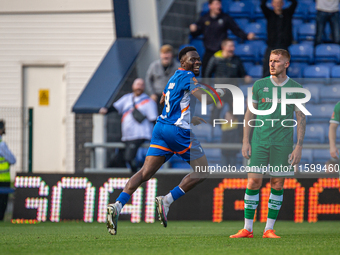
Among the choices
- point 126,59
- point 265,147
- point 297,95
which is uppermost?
point 126,59

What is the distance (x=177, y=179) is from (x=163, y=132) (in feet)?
12.1

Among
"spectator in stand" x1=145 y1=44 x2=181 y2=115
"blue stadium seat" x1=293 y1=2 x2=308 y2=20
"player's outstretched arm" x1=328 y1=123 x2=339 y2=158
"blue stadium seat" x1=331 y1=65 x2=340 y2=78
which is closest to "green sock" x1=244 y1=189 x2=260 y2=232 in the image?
"player's outstretched arm" x1=328 y1=123 x2=339 y2=158

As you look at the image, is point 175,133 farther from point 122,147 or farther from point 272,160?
point 122,147

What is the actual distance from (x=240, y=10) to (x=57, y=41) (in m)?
5.15

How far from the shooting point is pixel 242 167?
1015 centimetres

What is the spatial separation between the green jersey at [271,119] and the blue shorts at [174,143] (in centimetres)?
72

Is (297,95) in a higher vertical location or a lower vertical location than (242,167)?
higher

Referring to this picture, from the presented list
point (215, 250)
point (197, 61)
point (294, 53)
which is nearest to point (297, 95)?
point (197, 61)

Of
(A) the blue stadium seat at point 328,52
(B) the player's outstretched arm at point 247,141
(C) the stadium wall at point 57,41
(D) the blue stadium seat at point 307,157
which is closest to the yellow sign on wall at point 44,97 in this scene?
(C) the stadium wall at point 57,41

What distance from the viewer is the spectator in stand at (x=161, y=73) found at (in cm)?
1088

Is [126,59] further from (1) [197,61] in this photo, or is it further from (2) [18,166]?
(1) [197,61]

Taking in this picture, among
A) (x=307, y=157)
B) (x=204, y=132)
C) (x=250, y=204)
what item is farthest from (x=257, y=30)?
(x=250, y=204)

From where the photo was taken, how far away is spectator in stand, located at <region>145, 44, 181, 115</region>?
35.7 feet

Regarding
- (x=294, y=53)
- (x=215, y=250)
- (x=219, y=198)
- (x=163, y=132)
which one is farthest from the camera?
(x=294, y=53)
